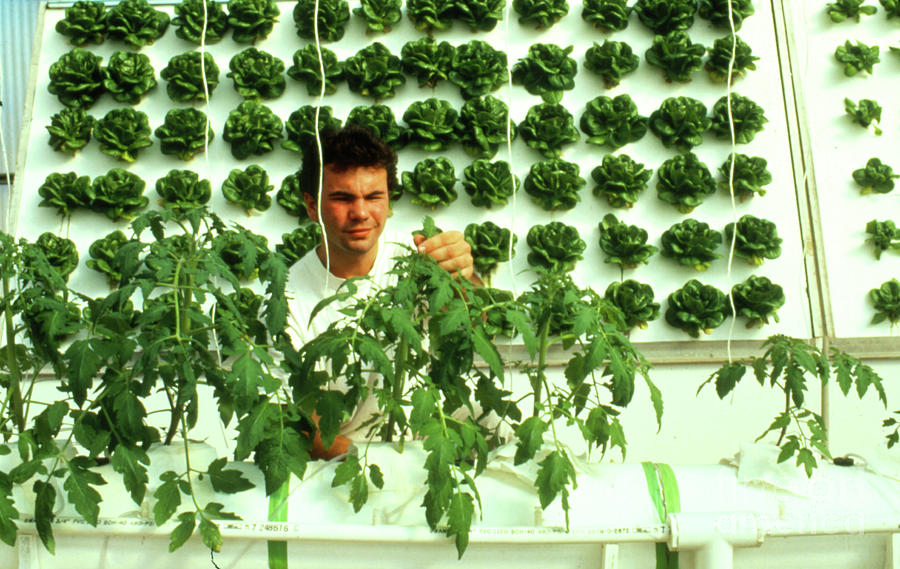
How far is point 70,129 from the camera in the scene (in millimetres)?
2283

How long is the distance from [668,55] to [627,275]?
2.03ft

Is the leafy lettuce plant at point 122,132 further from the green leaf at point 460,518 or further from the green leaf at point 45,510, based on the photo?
the green leaf at point 460,518

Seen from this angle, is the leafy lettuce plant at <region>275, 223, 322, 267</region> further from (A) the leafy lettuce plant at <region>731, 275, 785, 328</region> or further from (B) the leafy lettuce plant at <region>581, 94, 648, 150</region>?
(A) the leafy lettuce plant at <region>731, 275, 785, 328</region>

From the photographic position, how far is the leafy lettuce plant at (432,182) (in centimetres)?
227

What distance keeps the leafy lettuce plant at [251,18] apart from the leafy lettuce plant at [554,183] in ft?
2.83

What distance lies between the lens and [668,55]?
229 centimetres

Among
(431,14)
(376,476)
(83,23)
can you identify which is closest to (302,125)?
(431,14)

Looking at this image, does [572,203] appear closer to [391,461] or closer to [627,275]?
[627,275]

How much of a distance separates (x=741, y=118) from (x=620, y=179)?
371mm

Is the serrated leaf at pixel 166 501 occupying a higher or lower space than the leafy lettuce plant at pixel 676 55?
lower

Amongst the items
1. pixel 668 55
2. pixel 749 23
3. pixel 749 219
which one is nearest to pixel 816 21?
pixel 749 23

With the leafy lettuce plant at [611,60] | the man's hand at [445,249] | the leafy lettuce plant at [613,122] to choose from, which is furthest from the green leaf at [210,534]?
the leafy lettuce plant at [611,60]

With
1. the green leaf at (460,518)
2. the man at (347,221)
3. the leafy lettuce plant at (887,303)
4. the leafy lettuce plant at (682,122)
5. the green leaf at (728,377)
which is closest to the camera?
the green leaf at (460,518)

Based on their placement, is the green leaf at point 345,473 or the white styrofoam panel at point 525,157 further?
the white styrofoam panel at point 525,157
